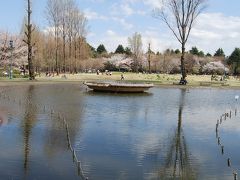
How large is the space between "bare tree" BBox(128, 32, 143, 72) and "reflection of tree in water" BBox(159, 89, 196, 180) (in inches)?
3907

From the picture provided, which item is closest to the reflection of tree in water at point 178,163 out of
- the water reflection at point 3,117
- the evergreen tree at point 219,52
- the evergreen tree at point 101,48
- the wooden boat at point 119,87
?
the water reflection at point 3,117

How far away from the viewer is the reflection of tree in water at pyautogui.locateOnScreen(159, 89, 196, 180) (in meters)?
12.7

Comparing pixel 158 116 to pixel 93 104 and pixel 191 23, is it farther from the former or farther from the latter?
pixel 191 23

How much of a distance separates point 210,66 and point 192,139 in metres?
110

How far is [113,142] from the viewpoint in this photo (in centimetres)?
1691

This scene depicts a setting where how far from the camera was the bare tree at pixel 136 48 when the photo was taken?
117188 mm

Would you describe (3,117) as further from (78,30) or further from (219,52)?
(219,52)

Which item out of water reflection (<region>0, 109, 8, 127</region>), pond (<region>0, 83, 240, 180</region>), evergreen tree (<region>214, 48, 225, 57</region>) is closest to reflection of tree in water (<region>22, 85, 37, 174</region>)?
pond (<region>0, 83, 240, 180</region>)

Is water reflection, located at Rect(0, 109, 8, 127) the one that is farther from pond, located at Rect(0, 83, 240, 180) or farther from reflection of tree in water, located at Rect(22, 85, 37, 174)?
reflection of tree in water, located at Rect(22, 85, 37, 174)

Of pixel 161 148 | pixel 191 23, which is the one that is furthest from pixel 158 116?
pixel 191 23

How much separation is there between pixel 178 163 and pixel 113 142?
351cm

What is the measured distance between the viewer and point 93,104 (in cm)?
3102

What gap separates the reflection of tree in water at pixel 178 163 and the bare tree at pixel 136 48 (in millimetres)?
99250

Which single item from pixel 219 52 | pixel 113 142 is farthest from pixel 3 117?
pixel 219 52
